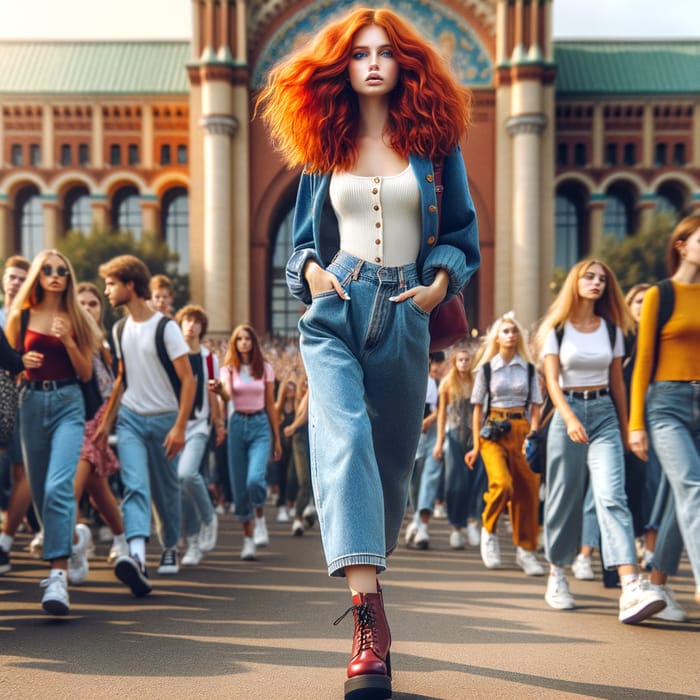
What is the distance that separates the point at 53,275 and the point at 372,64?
306 centimetres

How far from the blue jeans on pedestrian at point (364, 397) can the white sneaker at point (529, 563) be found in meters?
4.37

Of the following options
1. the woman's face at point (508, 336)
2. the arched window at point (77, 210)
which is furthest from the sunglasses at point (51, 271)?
the arched window at point (77, 210)

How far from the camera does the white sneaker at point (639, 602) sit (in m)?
5.51

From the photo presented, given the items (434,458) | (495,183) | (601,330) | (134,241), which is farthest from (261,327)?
(601,330)

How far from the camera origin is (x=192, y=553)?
8648mm

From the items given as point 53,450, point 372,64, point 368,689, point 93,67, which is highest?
point 93,67

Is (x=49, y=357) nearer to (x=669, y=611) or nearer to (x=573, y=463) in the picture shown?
(x=573, y=463)

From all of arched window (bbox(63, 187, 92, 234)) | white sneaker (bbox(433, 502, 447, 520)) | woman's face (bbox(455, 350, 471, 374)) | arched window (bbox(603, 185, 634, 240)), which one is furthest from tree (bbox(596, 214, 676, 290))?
woman's face (bbox(455, 350, 471, 374))

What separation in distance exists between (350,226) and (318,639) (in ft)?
7.45

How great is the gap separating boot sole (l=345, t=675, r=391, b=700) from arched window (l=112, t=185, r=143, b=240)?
4933 cm

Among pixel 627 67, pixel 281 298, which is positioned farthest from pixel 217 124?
pixel 627 67

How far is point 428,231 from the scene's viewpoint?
3957 mm

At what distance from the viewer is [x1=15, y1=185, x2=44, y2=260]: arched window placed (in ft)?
169

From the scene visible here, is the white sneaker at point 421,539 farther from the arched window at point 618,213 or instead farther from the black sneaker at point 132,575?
the arched window at point 618,213
